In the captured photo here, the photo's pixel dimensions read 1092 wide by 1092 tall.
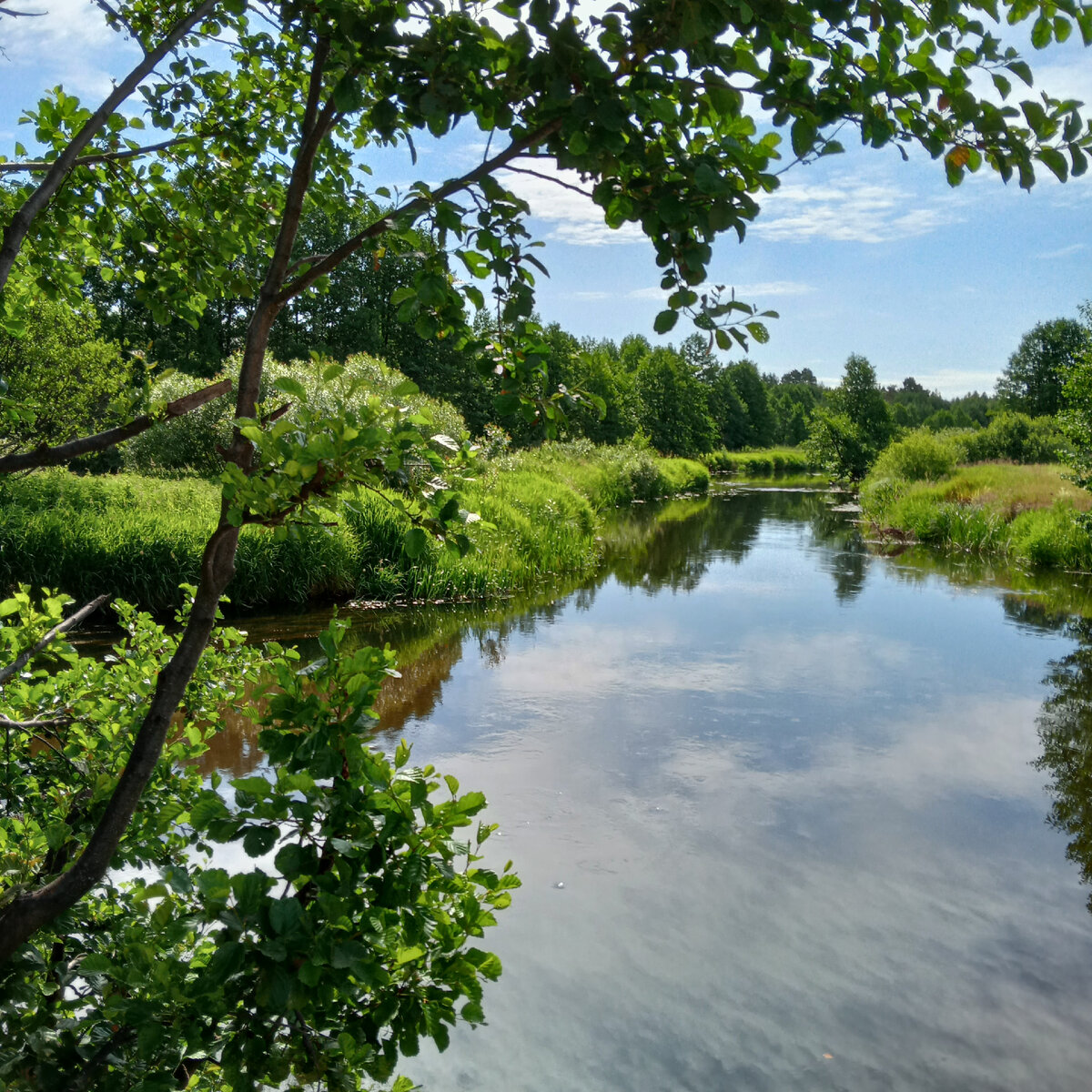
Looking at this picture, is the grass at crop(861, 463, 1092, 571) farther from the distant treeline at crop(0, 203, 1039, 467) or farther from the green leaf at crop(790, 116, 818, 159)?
the green leaf at crop(790, 116, 818, 159)

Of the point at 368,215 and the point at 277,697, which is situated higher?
the point at 368,215

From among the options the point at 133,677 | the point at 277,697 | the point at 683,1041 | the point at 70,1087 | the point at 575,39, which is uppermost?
the point at 575,39

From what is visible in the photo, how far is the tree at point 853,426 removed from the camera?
3866cm

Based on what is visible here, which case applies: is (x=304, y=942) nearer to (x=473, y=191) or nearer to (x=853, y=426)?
(x=473, y=191)

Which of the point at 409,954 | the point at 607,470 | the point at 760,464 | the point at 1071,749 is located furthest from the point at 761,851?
the point at 760,464

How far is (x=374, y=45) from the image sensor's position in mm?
1478

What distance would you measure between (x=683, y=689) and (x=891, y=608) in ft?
16.8

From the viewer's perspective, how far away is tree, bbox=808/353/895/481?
38.7 meters

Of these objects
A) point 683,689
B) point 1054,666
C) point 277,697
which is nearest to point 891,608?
point 1054,666

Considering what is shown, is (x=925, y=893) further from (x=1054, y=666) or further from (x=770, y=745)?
(x=1054, y=666)

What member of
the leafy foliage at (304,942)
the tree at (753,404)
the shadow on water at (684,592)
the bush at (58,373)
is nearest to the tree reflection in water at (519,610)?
the shadow on water at (684,592)

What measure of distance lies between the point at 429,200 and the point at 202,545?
A: 9.44 meters

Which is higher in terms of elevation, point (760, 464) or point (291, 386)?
point (760, 464)

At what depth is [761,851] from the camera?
492 cm
